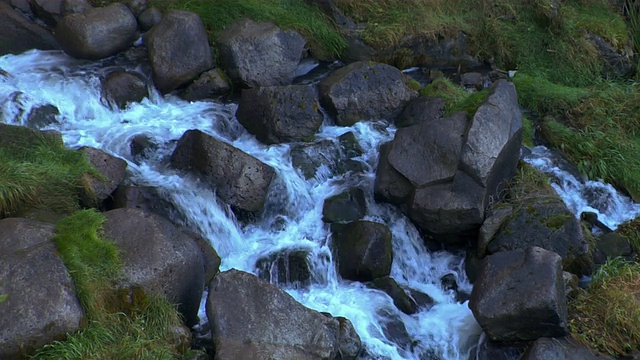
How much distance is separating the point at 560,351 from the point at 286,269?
2895mm

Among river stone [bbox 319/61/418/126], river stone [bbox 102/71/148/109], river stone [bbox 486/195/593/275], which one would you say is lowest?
river stone [bbox 486/195/593/275]

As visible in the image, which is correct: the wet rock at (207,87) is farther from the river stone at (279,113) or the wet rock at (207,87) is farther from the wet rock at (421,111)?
the wet rock at (421,111)

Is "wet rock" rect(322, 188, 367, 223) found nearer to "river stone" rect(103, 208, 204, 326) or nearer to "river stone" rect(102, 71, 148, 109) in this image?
"river stone" rect(103, 208, 204, 326)

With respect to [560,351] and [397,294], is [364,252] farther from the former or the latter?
[560,351]

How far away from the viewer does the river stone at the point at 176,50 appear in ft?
34.3

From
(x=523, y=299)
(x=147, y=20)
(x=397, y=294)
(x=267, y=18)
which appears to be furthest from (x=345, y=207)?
(x=147, y=20)

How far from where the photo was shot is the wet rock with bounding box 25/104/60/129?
9.59 meters

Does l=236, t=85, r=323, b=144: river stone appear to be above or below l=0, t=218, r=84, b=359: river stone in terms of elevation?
below

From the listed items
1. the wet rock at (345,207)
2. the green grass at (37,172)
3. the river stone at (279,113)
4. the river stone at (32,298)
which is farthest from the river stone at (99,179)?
the wet rock at (345,207)

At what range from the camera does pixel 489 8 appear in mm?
13227

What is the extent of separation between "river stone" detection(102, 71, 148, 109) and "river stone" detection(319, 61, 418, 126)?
2467 millimetres

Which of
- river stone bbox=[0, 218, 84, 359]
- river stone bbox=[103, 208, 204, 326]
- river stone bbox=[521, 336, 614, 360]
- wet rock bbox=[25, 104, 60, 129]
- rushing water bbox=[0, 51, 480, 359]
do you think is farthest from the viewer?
wet rock bbox=[25, 104, 60, 129]

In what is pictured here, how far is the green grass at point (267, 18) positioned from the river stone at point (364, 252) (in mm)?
4322

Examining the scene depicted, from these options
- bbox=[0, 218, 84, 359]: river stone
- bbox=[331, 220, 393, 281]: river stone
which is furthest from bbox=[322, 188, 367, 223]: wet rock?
bbox=[0, 218, 84, 359]: river stone
